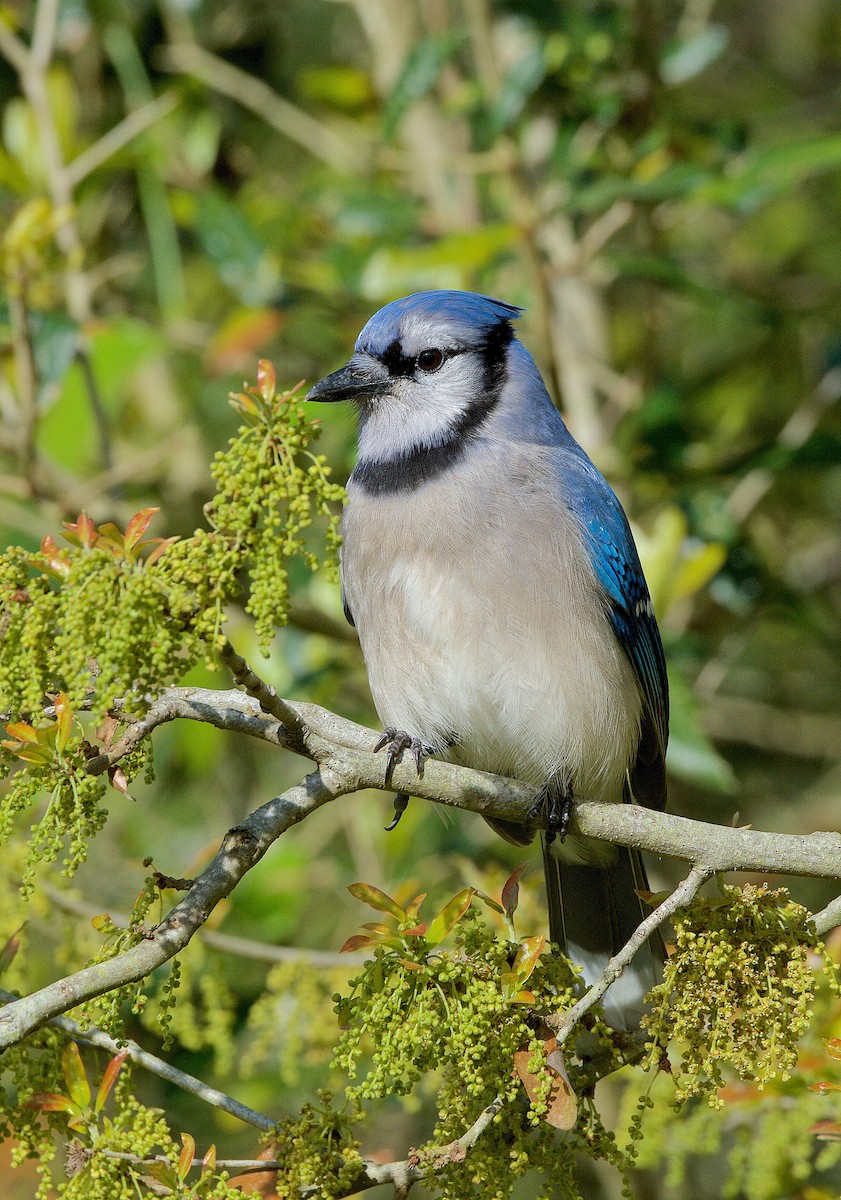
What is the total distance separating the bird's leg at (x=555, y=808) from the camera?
307cm

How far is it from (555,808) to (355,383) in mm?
1304

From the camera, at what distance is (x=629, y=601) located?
378cm

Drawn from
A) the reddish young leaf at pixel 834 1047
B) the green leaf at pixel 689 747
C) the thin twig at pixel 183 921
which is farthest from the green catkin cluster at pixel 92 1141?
the green leaf at pixel 689 747

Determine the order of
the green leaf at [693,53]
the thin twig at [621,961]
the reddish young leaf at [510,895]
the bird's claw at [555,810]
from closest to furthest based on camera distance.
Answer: the thin twig at [621,961], the reddish young leaf at [510,895], the bird's claw at [555,810], the green leaf at [693,53]

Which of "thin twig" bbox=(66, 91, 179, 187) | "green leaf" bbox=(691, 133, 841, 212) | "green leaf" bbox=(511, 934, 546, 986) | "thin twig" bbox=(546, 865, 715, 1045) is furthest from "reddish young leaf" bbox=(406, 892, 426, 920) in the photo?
"thin twig" bbox=(66, 91, 179, 187)

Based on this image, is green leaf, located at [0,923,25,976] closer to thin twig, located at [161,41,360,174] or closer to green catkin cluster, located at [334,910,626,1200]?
green catkin cluster, located at [334,910,626,1200]

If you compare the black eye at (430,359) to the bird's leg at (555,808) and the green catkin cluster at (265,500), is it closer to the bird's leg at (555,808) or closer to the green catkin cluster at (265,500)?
the bird's leg at (555,808)

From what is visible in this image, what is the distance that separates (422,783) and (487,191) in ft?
10.2

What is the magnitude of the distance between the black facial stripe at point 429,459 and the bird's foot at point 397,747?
0.70 m

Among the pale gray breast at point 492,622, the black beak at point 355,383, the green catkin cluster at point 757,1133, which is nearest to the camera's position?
the green catkin cluster at point 757,1133

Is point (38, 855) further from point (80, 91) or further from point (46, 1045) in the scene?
point (80, 91)

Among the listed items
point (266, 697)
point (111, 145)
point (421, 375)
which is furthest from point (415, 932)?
point (111, 145)

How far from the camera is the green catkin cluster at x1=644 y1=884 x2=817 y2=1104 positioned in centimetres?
223

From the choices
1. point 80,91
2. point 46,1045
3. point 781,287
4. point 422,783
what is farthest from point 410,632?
point 80,91
